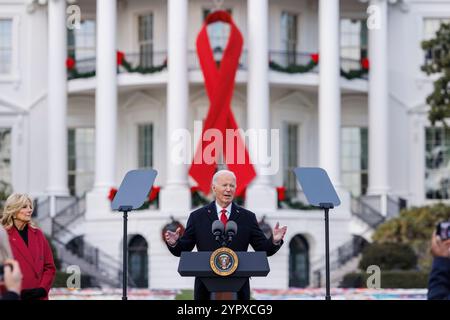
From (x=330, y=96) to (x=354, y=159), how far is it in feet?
13.2

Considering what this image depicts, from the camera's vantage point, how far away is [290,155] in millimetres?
38750

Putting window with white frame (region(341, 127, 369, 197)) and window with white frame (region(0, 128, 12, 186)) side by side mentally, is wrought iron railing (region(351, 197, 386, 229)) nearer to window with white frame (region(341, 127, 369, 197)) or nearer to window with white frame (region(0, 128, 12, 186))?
window with white frame (region(341, 127, 369, 197))

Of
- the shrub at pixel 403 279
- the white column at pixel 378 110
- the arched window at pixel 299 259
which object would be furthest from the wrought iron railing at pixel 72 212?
the shrub at pixel 403 279

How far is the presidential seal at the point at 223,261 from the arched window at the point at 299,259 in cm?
2374

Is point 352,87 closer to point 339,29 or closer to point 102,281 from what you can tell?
point 339,29

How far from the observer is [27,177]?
129 ft

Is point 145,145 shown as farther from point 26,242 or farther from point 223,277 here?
point 223,277

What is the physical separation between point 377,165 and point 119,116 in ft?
27.0

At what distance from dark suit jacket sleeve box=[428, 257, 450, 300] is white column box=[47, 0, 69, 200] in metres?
28.9

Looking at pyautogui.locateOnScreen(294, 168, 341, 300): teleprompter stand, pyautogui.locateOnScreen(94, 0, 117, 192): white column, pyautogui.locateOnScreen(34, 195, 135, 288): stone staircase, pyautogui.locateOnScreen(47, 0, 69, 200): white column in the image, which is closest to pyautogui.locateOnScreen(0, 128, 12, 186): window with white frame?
pyautogui.locateOnScreen(47, 0, 69, 200): white column

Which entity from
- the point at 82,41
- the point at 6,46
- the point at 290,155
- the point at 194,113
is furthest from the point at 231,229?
the point at 6,46

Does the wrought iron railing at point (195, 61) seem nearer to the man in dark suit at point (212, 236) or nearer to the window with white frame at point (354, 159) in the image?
the window with white frame at point (354, 159)

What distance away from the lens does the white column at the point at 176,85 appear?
3550 centimetres
